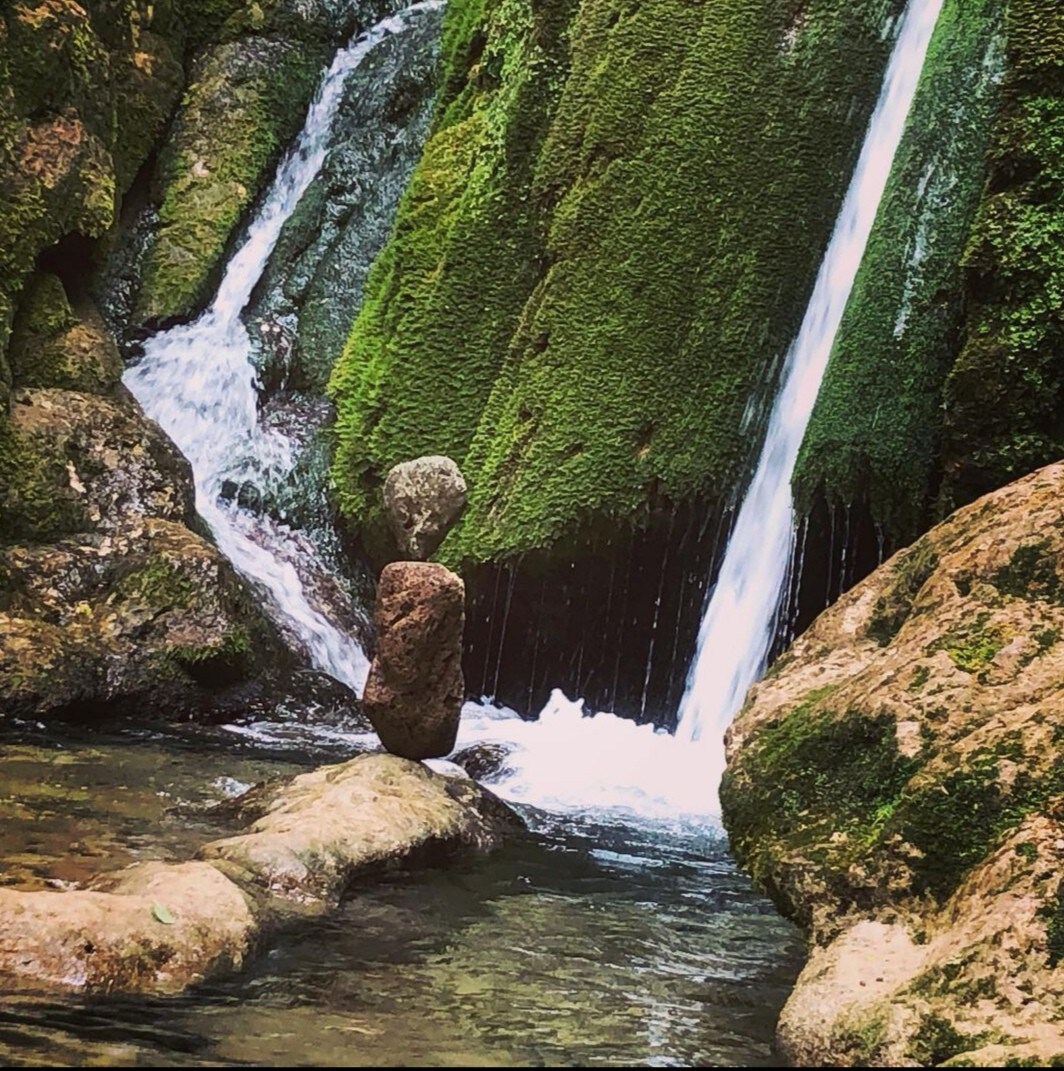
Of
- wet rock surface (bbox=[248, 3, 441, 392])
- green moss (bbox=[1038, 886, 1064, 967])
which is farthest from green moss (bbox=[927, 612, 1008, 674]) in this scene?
wet rock surface (bbox=[248, 3, 441, 392])

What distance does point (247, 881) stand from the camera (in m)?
4.98

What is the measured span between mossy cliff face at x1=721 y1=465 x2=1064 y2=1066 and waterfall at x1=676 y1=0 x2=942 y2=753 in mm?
4683

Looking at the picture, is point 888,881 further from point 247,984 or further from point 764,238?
point 764,238

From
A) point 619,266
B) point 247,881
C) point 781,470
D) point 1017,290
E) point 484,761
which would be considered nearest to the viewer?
point 247,881

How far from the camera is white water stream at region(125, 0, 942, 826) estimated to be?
29.1ft

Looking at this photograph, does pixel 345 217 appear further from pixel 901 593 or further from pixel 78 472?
pixel 901 593

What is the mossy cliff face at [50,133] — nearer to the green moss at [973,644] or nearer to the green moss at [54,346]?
the green moss at [54,346]

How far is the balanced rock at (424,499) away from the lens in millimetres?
7742

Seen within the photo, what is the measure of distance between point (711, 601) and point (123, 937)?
7.12 meters

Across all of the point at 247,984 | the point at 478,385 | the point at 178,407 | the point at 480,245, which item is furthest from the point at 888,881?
the point at 178,407

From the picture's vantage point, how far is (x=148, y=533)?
10.5 meters

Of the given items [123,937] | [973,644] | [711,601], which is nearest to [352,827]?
[123,937]

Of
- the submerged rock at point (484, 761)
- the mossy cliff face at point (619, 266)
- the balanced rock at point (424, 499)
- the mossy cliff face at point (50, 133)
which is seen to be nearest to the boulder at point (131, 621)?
the mossy cliff face at point (50, 133)

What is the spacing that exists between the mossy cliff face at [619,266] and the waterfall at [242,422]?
103cm
